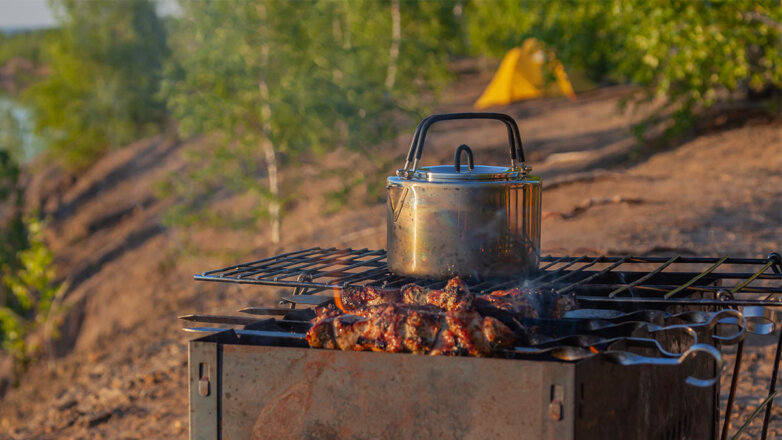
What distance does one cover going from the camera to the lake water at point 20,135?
33.8 m

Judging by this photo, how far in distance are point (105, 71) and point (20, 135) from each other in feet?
26.0

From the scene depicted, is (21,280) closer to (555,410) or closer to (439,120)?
(439,120)

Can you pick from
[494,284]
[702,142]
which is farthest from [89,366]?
[702,142]

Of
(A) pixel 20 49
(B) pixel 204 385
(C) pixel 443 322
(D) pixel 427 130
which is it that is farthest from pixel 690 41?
(A) pixel 20 49

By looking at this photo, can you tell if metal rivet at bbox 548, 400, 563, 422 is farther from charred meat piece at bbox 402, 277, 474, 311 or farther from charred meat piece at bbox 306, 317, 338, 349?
charred meat piece at bbox 306, 317, 338, 349

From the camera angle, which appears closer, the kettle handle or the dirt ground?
the kettle handle

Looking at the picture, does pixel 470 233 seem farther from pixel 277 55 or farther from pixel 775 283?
pixel 277 55

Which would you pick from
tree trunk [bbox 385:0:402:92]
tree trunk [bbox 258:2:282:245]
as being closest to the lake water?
tree trunk [bbox 385:0:402:92]

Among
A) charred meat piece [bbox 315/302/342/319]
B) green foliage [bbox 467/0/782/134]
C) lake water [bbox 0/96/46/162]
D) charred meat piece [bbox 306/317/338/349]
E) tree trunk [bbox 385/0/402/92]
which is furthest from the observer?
lake water [bbox 0/96/46/162]

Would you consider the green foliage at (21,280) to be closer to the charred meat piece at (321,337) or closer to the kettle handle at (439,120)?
the kettle handle at (439,120)

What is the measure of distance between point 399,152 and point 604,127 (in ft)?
17.5

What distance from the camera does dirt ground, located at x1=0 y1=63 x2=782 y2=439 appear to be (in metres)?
6.49

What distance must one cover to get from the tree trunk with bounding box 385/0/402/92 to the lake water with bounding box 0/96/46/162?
18.5m

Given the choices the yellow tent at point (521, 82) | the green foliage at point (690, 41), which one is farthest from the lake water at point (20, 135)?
the green foliage at point (690, 41)
